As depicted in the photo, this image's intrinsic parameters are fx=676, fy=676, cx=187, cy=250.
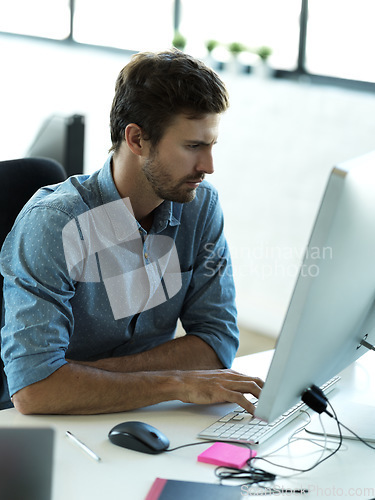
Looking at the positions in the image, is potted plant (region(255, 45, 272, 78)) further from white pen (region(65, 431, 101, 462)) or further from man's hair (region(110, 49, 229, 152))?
white pen (region(65, 431, 101, 462))

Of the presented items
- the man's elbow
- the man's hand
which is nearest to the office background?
the man's hand

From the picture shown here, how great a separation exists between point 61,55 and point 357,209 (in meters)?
3.96

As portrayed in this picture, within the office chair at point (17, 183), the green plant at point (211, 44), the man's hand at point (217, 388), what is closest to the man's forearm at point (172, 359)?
the man's hand at point (217, 388)

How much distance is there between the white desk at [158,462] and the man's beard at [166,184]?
1.50ft

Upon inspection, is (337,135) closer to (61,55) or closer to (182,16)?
(182,16)

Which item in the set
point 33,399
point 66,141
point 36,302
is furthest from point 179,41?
point 33,399

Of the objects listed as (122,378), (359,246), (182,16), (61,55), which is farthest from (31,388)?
(61,55)

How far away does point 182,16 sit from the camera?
12.4 ft

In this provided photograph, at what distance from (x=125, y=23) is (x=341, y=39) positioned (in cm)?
159

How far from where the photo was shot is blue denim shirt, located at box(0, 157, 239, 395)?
1.25m

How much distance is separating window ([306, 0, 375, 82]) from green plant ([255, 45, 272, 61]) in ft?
0.60

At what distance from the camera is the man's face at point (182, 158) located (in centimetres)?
143

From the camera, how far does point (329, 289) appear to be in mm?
917

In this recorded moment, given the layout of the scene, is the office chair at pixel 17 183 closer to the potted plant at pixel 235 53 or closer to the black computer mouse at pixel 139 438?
the black computer mouse at pixel 139 438
